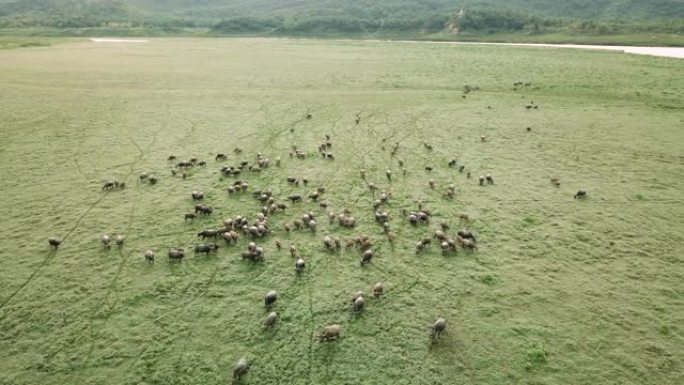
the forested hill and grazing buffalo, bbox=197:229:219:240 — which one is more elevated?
the forested hill

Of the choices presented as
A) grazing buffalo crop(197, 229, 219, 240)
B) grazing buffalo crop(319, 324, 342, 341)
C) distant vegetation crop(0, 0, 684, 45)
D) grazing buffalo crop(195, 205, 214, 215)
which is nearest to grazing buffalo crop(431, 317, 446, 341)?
grazing buffalo crop(319, 324, 342, 341)

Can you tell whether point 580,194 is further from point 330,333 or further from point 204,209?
point 204,209

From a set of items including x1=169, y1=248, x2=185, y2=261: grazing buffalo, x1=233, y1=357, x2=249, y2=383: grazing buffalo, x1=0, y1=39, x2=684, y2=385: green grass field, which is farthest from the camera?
x1=169, y1=248, x2=185, y2=261: grazing buffalo

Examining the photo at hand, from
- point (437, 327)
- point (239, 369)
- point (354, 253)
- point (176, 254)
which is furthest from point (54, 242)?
point (437, 327)

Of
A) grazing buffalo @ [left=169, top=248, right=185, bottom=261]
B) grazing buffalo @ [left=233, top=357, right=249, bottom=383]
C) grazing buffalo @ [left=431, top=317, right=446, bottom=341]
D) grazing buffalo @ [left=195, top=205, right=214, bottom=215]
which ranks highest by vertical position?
grazing buffalo @ [left=195, top=205, right=214, bottom=215]

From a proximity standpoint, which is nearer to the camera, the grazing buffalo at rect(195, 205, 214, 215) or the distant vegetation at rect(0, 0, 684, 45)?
the grazing buffalo at rect(195, 205, 214, 215)

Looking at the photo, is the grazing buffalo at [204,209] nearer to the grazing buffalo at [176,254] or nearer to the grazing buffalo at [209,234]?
the grazing buffalo at [209,234]

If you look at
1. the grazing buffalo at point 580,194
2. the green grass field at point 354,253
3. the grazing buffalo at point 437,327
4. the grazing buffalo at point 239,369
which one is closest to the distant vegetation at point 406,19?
the green grass field at point 354,253

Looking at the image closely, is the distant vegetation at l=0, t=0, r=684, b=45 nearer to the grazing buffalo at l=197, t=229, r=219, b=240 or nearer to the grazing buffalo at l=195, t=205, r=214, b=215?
the grazing buffalo at l=195, t=205, r=214, b=215
